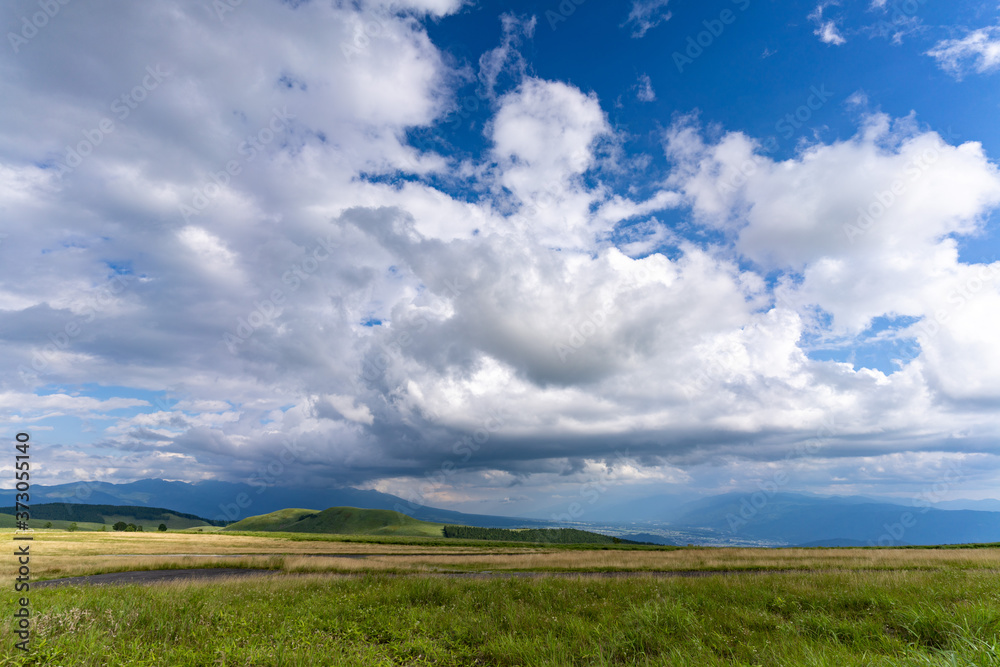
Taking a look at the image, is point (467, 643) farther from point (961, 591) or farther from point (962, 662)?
point (961, 591)

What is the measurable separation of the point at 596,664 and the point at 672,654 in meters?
1.67

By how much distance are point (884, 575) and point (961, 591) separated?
5.50 metres

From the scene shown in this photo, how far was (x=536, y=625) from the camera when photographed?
480 inches

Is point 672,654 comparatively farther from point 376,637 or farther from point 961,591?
point 961,591

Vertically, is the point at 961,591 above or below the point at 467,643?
above

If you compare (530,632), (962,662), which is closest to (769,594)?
(530,632)

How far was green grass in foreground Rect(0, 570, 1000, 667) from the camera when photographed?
909 centimetres

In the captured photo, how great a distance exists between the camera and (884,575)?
17781 mm

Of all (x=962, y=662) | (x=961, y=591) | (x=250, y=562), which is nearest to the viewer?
(x=962, y=662)

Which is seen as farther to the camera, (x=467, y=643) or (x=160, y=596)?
(x=160, y=596)

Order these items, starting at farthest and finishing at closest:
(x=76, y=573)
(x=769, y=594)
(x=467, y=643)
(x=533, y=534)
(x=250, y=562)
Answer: (x=533, y=534), (x=250, y=562), (x=76, y=573), (x=769, y=594), (x=467, y=643)

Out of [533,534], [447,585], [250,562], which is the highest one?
[447,585]

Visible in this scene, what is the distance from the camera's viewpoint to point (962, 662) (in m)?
5.94

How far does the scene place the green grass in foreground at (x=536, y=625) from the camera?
29.8 ft
